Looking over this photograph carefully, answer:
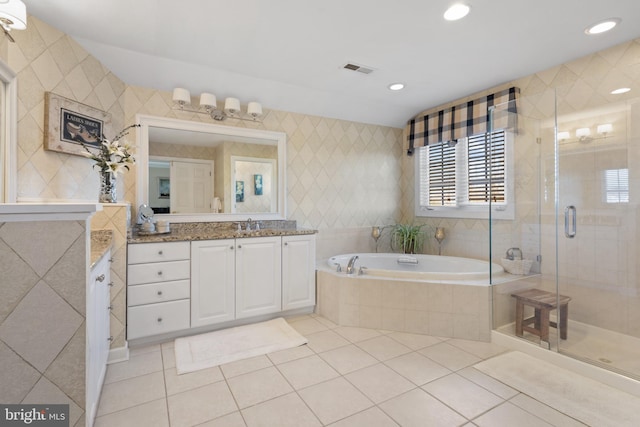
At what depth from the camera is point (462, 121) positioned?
342 cm

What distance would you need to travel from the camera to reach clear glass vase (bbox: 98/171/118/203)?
2.17 meters

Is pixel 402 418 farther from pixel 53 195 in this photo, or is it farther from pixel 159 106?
pixel 159 106

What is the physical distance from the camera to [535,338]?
225 centimetres

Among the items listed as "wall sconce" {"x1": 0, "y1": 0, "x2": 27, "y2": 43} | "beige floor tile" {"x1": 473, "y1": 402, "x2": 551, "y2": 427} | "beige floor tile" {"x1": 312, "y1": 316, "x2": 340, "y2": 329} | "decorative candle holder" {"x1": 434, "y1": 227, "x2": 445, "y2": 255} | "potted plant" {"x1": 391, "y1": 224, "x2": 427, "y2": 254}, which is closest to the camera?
"wall sconce" {"x1": 0, "y1": 0, "x2": 27, "y2": 43}

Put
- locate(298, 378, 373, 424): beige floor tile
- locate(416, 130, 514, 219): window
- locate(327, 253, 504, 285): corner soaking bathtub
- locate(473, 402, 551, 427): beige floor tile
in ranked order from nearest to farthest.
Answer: locate(473, 402, 551, 427): beige floor tile < locate(298, 378, 373, 424): beige floor tile < locate(327, 253, 504, 285): corner soaking bathtub < locate(416, 130, 514, 219): window

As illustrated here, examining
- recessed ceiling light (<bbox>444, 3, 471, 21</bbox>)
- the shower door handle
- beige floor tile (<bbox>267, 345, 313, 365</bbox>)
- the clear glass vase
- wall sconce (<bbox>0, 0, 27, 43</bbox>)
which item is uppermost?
recessed ceiling light (<bbox>444, 3, 471, 21</bbox>)

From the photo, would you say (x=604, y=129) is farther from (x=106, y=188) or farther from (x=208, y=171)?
(x=106, y=188)

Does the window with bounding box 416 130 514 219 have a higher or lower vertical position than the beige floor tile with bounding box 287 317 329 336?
higher

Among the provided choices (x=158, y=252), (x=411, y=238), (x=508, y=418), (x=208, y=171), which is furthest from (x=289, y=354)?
(x=411, y=238)

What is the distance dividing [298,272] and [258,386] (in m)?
1.24

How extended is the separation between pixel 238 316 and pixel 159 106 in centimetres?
212

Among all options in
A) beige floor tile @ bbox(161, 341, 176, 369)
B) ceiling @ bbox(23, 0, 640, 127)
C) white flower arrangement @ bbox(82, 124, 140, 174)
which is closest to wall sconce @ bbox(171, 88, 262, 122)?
ceiling @ bbox(23, 0, 640, 127)

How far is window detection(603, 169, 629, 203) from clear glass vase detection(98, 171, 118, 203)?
3.79m

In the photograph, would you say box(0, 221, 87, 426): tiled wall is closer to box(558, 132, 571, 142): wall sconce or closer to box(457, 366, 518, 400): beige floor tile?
box(457, 366, 518, 400): beige floor tile
